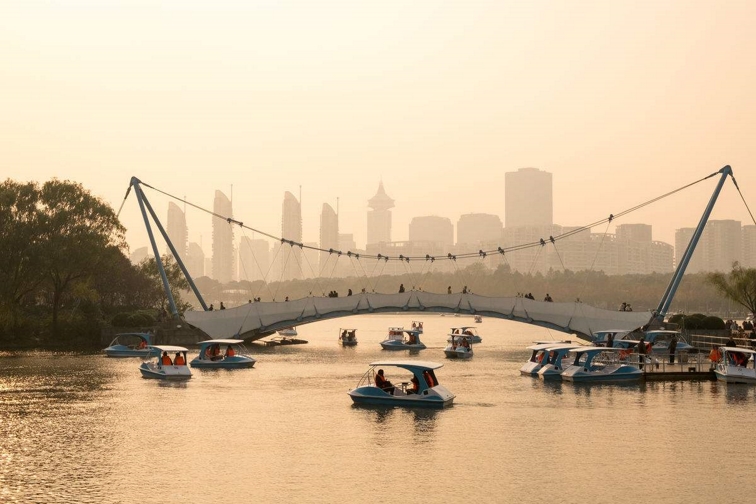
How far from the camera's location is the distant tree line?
123 meters

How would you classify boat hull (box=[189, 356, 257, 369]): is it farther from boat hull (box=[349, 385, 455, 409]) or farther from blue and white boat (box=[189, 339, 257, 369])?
boat hull (box=[349, 385, 455, 409])

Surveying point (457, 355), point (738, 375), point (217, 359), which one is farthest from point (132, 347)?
point (738, 375)

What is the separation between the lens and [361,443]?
175ft

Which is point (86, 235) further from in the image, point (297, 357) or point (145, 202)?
point (297, 357)

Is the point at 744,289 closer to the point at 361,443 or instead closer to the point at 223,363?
the point at 223,363

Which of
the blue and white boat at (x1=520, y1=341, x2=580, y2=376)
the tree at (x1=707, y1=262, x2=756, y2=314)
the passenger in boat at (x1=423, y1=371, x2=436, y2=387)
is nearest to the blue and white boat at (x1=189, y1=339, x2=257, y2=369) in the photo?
the blue and white boat at (x1=520, y1=341, x2=580, y2=376)

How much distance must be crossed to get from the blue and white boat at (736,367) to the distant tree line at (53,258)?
77019 mm

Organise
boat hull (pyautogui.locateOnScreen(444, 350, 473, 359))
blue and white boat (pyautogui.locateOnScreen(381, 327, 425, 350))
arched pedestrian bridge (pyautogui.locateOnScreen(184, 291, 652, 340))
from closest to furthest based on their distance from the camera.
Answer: arched pedestrian bridge (pyautogui.locateOnScreen(184, 291, 652, 340)), boat hull (pyautogui.locateOnScreen(444, 350, 473, 359)), blue and white boat (pyautogui.locateOnScreen(381, 327, 425, 350))

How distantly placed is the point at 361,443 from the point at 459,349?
66.2 metres

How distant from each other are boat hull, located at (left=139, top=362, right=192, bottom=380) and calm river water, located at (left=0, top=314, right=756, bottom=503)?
3171mm

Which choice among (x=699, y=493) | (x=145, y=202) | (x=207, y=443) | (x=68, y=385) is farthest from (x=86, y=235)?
(x=699, y=493)

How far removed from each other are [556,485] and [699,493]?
5.72 meters

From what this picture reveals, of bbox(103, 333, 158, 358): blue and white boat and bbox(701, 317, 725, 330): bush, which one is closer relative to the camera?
bbox(103, 333, 158, 358): blue and white boat

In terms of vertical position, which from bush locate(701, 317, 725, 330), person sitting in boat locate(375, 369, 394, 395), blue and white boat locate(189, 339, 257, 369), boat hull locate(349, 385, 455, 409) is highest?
bush locate(701, 317, 725, 330)
